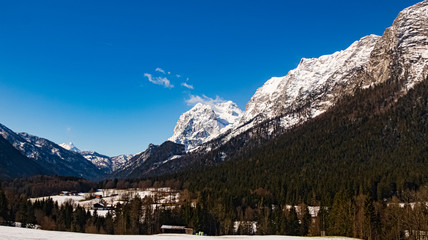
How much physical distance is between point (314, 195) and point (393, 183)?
3958 centimetres

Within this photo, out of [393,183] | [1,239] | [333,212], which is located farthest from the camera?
[393,183]

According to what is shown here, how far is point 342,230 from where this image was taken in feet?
369

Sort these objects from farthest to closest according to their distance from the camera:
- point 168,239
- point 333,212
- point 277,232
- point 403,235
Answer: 1. point 277,232
2. point 333,212
3. point 403,235
4. point 168,239

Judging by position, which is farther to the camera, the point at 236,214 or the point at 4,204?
the point at 236,214

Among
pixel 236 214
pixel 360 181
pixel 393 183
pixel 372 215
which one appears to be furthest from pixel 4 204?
pixel 393 183

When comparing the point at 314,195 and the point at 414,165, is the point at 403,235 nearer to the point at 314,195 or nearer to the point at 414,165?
the point at 314,195

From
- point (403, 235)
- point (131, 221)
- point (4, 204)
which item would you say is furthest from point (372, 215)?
point (4, 204)

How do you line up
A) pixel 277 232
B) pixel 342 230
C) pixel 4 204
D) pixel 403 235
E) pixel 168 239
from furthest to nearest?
1. pixel 4 204
2. pixel 277 232
3. pixel 342 230
4. pixel 403 235
5. pixel 168 239

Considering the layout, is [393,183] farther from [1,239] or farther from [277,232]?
[1,239]

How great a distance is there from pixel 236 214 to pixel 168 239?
420 ft

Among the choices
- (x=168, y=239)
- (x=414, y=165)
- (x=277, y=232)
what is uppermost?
(x=414, y=165)

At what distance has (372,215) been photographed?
10175cm

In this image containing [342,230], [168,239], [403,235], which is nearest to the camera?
[168,239]

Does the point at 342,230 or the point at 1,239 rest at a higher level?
the point at 1,239
